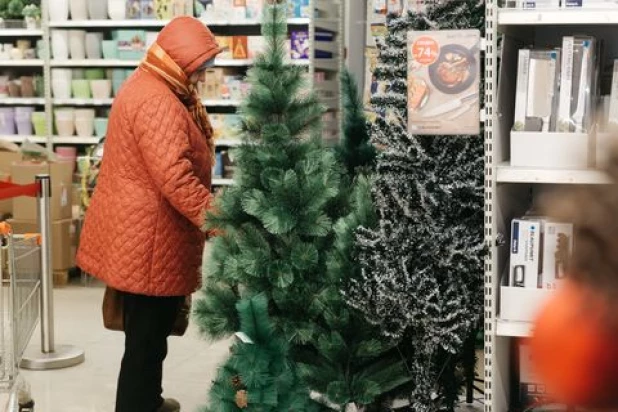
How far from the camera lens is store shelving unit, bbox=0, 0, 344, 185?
7.74 meters

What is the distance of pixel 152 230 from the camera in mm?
3588

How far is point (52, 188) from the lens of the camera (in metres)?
6.61

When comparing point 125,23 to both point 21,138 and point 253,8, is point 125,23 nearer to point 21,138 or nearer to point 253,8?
point 253,8

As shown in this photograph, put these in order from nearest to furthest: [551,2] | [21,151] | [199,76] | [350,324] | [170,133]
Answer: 1. [551,2]
2. [350,324]
3. [170,133]
4. [199,76]
5. [21,151]

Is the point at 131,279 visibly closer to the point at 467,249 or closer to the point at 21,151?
the point at 467,249

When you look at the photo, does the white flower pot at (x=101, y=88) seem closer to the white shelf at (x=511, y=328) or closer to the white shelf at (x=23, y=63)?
the white shelf at (x=23, y=63)

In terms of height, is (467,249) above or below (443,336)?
above

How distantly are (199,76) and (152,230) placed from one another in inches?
23.1

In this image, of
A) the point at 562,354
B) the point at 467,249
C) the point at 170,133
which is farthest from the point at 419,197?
the point at 562,354

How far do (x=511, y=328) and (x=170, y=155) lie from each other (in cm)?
128

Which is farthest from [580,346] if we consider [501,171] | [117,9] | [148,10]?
[117,9]

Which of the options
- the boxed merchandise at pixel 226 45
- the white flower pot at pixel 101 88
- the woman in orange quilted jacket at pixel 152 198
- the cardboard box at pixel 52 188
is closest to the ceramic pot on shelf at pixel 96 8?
the white flower pot at pixel 101 88

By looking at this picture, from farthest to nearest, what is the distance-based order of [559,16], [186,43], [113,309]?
1. [113,309]
2. [186,43]
3. [559,16]

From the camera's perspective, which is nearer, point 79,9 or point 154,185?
point 154,185
